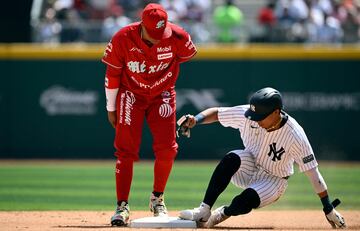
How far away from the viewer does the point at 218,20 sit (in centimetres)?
1650

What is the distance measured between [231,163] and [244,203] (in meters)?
0.34

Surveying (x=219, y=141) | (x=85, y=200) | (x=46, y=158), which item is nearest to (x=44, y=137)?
(x=46, y=158)

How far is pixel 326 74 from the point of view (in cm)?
1570

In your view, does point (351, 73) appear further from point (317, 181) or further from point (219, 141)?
point (317, 181)

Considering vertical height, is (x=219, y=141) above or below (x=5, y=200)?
below

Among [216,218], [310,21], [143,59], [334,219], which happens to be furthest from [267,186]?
[310,21]

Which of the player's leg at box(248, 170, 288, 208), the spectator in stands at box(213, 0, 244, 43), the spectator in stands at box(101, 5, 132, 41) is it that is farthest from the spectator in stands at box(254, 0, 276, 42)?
the player's leg at box(248, 170, 288, 208)

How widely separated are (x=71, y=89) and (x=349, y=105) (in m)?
5.41

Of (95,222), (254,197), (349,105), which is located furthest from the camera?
(349,105)

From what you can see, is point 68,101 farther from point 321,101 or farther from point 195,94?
point 321,101

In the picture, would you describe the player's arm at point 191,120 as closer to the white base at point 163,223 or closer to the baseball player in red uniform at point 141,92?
the baseball player in red uniform at point 141,92

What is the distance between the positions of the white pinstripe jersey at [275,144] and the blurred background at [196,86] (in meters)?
8.74

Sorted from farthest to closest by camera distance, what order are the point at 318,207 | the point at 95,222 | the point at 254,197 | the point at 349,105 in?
1. the point at 349,105
2. the point at 318,207
3. the point at 95,222
4. the point at 254,197

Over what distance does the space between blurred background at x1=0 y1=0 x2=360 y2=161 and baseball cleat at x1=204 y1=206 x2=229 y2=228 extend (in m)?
8.87
